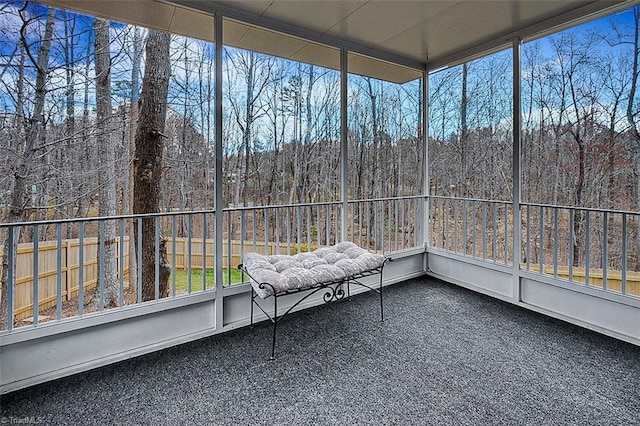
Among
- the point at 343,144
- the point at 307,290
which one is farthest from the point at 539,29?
the point at 307,290

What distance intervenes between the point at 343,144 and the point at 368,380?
2.12 m

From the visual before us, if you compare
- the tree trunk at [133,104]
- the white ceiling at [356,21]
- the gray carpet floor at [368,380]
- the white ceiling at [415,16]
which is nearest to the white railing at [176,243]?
the tree trunk at [133,104]

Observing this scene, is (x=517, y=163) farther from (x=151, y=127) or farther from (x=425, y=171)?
(x=151, y=127)

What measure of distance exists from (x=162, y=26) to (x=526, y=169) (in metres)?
3.49

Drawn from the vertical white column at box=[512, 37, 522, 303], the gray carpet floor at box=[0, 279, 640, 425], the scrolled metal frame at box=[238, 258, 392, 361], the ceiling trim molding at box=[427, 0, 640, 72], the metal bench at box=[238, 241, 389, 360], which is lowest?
the gray carpet floor at box=[0, 279, 640, 425]

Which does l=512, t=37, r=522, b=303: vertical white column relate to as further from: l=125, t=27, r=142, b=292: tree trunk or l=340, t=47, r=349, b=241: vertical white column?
l=125, t=27, r=142, b=292: tree trunk

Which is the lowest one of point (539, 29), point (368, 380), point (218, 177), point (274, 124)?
point (368, 380)

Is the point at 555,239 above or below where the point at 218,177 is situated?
below

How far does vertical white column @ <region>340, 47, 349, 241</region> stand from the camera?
10.7 ft

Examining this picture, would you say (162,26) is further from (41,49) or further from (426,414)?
(426,414)

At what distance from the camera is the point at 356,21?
282 cm

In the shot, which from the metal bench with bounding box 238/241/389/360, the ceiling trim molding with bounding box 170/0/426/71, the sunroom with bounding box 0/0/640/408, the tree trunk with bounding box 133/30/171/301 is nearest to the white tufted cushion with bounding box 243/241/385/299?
the metal bench with bounding box 238/241/389/360

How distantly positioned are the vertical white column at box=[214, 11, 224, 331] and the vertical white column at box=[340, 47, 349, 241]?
121 centimetres

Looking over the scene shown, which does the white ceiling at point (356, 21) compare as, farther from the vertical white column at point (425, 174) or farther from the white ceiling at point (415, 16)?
the vertical white column at point (425, 174)
